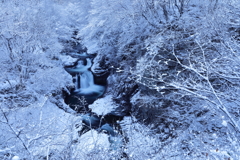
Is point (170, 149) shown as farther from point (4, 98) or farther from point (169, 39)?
point (4, 98)

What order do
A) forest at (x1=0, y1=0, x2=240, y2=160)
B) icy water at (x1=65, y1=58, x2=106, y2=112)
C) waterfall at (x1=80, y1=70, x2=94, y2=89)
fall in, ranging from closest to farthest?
forest at (x1=0, y1=0, x2=240, y2=160)
icy water at (x1=65, y1=58, x2=106, y2=112)
waterfall at (x1=80, y1=70, x2=94, y2=89)

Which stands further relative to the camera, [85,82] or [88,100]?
[85,82]

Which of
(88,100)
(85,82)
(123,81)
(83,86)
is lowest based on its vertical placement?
(88,100)

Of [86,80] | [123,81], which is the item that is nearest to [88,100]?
[86,80]

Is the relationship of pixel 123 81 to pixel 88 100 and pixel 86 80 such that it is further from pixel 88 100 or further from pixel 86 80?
pixel 86 80

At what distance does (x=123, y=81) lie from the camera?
33.7 ft

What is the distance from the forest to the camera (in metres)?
5.71

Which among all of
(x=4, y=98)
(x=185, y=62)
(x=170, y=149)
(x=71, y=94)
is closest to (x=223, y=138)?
(x=170, y=149)

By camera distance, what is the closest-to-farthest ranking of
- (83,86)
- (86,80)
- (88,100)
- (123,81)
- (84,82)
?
(88,100) < (123,81) < (83,86) < (84,82) < (86,80)

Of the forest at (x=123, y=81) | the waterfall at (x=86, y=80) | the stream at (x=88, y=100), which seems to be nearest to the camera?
the forest at (x=123, y=81)

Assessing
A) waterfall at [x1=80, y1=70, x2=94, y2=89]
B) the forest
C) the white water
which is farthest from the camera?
waterfall at [x1=80, y1=70, x2=94, y2=89]

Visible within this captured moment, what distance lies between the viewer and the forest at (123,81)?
5711 mm

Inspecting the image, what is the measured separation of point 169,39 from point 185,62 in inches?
65.2

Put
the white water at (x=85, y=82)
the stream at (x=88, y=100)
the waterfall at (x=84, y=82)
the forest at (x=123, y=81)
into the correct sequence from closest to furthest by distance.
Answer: the forest at (x=123, y=81) → the stream at (x=88, y=100) → the waterfall at (x=84, y=82) → the white water at (x=85, y=82)
